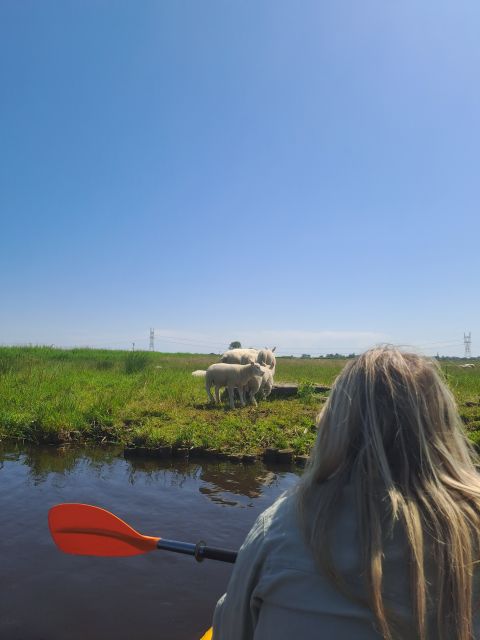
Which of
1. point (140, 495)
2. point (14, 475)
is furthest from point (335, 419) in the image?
point (14, 475)

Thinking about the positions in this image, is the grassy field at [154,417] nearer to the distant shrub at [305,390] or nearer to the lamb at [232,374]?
the distant shrub at [305,390]

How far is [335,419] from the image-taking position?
1.73 meters

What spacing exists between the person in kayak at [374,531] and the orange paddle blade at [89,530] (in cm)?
183

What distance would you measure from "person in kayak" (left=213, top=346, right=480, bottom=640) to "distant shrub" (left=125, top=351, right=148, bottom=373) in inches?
864

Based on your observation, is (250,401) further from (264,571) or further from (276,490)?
(264,571)

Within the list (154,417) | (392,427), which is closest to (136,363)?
(154,417)

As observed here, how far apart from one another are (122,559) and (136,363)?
62.6 feet

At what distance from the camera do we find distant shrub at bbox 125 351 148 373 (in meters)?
23.2

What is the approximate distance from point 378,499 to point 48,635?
12.2ft

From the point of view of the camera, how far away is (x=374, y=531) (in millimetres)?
1439

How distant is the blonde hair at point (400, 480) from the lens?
4.73 ft

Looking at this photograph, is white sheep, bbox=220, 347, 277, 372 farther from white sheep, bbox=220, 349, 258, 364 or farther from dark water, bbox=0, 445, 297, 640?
dark water, bbox=0, 445, 297, 640

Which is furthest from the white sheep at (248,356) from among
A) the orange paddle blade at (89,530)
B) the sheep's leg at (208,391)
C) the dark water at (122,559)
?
the orange paddle blade at (89,530)

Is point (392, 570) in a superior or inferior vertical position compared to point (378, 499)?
inferior
